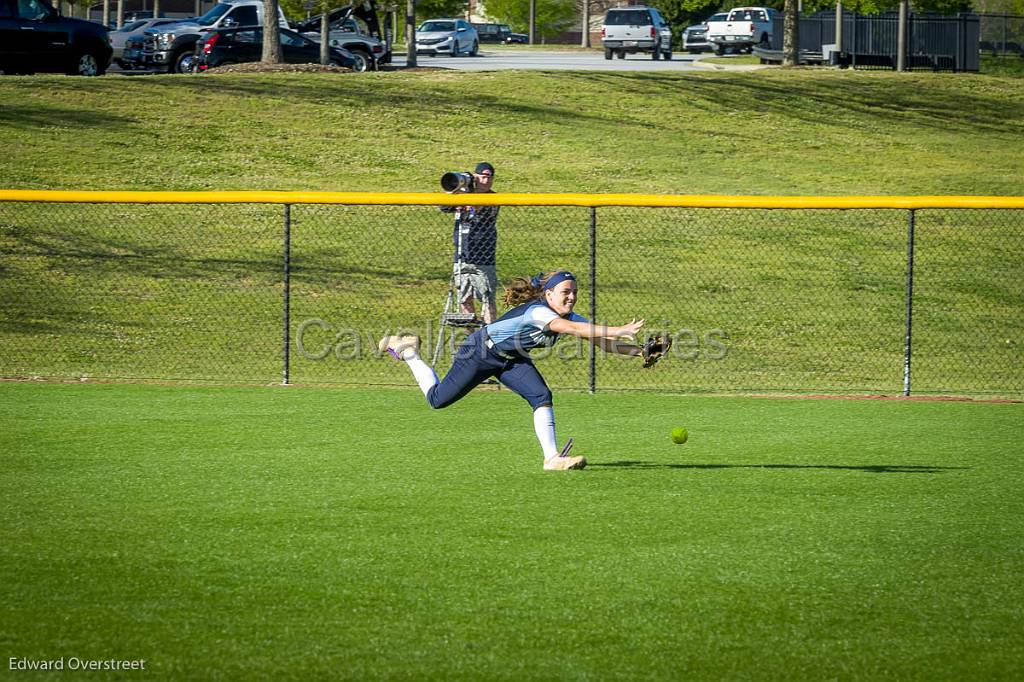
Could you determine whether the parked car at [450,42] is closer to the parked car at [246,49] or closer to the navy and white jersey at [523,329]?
the parked car at [246,49]

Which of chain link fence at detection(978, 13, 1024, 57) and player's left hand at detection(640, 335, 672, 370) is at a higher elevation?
chain link fence at detection(978, 13, 1024, 57)

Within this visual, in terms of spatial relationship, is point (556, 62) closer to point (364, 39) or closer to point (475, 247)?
point (364, 39)

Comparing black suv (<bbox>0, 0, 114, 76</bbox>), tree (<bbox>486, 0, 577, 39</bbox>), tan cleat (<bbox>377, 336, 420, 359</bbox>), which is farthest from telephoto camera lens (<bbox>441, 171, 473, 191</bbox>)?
tree (<bbox>486, 0, 577, 39</bbox>)

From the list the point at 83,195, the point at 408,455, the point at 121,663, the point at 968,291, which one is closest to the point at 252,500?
the point at 408,455

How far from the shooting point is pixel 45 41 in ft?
84.2

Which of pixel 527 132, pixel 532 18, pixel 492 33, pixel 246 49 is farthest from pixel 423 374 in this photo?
pixel 492 33

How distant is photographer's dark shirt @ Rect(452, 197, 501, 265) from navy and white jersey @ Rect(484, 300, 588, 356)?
458 cm

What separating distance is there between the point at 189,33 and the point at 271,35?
2817mm

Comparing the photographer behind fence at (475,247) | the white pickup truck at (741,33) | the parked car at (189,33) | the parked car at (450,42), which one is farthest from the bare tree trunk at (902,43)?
the parked car at (450,42)

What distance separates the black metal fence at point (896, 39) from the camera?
33.6m

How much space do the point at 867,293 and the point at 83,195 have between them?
10.2 m

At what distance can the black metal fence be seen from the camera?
110 feet

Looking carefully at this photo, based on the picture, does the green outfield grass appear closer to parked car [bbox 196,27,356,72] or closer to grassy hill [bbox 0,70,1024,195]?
grassy hill [bbox 0,70,1024,195]

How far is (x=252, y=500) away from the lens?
7.10 metres
